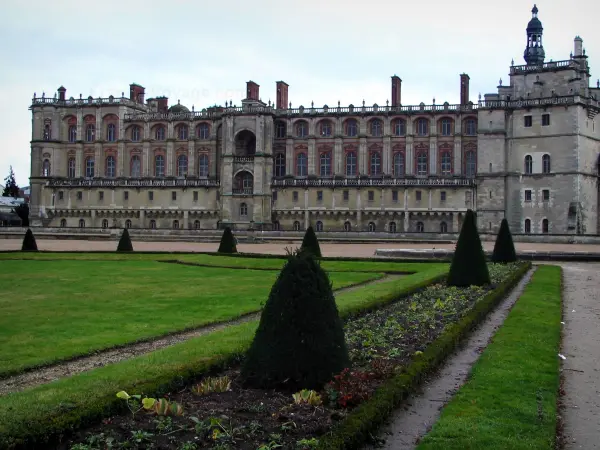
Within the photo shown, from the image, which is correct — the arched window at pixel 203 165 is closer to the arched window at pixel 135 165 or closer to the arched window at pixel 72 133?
the arched window at pixel 135 165

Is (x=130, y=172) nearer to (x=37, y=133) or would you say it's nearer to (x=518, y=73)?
(x=37, y=133)

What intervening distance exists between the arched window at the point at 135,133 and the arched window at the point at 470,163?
31.9m

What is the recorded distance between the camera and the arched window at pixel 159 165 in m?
68.6

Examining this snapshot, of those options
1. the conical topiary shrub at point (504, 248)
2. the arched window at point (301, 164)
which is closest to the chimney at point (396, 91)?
the arched window at point (301, 164)

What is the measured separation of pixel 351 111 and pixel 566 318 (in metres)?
51.8

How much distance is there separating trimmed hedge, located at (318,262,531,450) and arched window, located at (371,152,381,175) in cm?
5218

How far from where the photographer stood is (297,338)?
24.1 feet

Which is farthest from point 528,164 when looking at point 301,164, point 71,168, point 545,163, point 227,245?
point 71,168

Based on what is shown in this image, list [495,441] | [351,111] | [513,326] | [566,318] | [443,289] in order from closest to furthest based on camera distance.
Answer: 1. [495,441]
2. [513,326]
3. [566,318]
4. [443,289]
5. [351,111]

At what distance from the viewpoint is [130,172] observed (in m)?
69.2

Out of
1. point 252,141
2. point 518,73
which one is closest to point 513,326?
point 518,73

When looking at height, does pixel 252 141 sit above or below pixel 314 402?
above

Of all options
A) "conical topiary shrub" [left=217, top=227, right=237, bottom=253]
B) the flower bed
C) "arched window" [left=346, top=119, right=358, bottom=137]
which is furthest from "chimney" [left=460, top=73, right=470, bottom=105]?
the flower bed

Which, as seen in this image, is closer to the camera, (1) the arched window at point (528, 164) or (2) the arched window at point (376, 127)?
(1) the arched window at point (528, 164)
